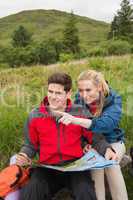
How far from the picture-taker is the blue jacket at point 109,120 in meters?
3.27

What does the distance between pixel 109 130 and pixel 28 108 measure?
1.77 metres

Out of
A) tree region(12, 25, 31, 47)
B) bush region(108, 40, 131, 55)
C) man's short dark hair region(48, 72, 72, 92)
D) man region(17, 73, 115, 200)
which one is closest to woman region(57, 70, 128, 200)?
man region(17, 73, 115, 200)

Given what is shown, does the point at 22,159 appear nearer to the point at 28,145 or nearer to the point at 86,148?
the point at 28,145

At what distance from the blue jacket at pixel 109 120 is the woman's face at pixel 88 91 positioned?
0.29ft

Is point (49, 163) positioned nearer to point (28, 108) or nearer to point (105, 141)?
point (105, 141)

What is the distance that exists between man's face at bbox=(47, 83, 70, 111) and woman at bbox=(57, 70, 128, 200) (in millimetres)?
186

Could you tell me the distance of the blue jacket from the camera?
327 centimetres

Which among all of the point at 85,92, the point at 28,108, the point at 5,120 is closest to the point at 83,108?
the point at 85,92

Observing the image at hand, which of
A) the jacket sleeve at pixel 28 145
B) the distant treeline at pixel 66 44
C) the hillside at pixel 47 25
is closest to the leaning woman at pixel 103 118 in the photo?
the jacket sleeve at pixel 28 145

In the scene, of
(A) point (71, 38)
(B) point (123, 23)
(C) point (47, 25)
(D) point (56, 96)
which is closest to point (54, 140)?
(D) point (56, 96)

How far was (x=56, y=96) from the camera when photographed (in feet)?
10.5

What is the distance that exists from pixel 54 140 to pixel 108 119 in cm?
50

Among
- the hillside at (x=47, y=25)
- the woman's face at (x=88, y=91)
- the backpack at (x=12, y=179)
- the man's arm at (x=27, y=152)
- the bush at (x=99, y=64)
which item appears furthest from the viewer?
the hillside at (x=47, y=25)

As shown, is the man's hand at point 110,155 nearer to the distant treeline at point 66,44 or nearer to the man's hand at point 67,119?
the man's hand at point 67,119
